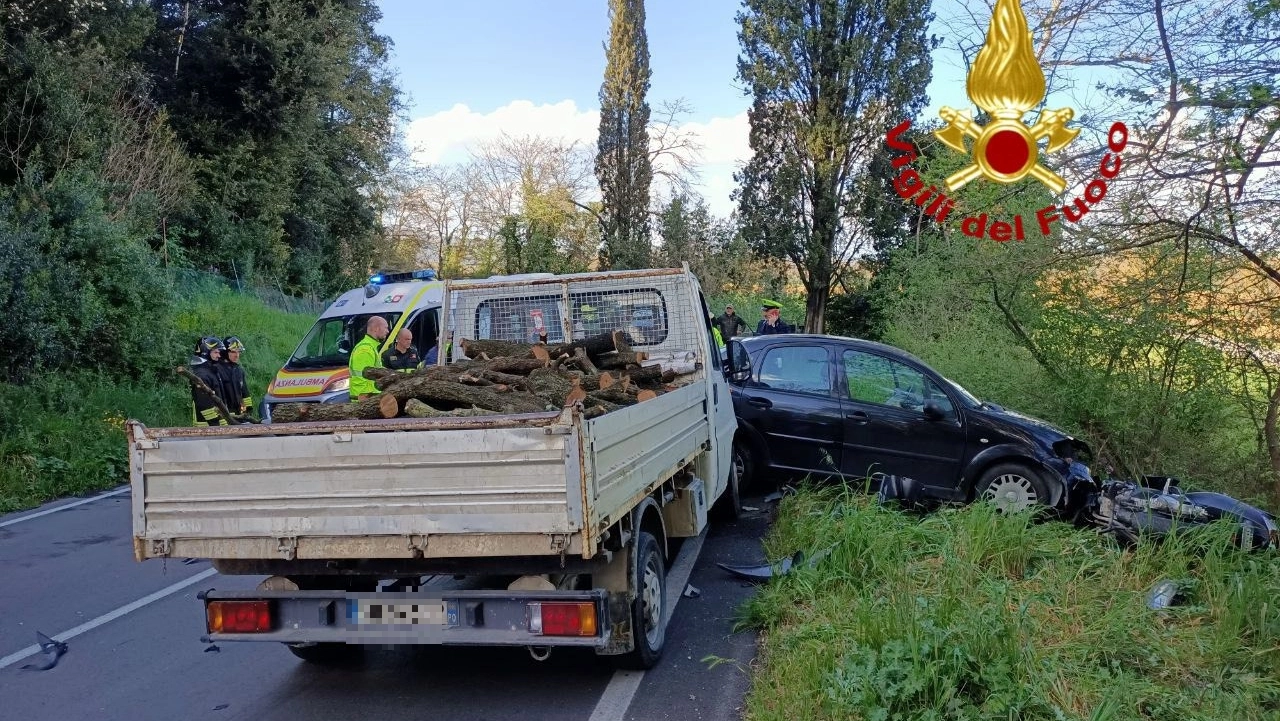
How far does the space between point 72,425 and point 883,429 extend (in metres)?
9.99

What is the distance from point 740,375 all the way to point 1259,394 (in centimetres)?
418

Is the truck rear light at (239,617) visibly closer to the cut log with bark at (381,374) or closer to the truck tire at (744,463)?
the cut log with bark at (381,374)

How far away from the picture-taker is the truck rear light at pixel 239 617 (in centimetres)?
400

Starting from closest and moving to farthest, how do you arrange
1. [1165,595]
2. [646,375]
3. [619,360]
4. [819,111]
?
[1165,595] → [646,375] → [619,360] → [819,111]

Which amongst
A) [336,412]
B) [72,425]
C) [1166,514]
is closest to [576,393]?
[336,412]

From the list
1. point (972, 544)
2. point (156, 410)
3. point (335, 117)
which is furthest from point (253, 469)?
point (335, 117)

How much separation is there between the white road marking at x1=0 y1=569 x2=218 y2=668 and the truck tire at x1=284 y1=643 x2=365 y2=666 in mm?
1559

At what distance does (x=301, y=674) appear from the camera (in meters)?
4.70

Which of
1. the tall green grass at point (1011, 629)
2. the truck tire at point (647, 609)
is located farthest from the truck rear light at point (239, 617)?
the tall green grass at point (1011, 629)

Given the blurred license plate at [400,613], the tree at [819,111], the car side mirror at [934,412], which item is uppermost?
the tree at [819,111]

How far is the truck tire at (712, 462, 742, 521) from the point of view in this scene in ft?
25.1

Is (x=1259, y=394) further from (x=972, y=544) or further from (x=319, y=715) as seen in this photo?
(x=319, y=715)

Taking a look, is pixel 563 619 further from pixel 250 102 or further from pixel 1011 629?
pixel 250 102

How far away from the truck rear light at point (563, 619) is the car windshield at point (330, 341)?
26.4 feet
